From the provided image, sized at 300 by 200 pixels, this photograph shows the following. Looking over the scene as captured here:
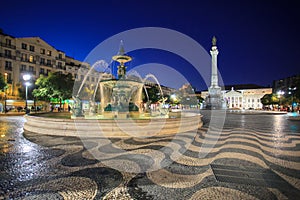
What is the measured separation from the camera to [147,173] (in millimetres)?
4051

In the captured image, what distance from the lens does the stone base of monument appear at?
27.1 feet

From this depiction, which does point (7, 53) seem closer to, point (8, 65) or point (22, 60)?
point (8, 65)

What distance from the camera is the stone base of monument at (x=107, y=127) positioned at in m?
8.25

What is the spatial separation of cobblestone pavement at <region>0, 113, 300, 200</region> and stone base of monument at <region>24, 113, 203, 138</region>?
6.44 ft

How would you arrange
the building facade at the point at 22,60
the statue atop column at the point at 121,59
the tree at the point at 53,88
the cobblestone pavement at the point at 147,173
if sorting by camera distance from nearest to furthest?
the cobblestone pavement at the point at 147,173 → the statue atop column at the point at 121,59 → the tree at the point at 53,88 → the building facade at the point at 22,60

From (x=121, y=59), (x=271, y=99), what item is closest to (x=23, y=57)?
(x=121, y=59)

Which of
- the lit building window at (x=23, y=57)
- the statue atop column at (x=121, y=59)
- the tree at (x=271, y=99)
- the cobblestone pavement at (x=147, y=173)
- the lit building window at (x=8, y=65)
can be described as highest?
the lit building window at (x=23, y=57)

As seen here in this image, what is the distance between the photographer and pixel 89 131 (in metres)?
8.30

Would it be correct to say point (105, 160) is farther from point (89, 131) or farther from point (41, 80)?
point (41, 80)

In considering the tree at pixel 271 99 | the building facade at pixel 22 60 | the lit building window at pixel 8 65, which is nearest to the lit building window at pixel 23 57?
the building facade at pixel 22 60

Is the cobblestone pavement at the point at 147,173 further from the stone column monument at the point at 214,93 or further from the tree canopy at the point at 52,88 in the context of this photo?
the stone column monument at the point at 214,93

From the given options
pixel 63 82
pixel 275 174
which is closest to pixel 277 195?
pixel 275 174

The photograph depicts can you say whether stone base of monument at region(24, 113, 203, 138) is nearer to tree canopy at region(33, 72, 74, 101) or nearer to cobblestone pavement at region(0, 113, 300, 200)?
cobblestone pavement at region(0, 113, 300, 200)

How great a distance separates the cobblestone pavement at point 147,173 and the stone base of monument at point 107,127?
6.44 feet
